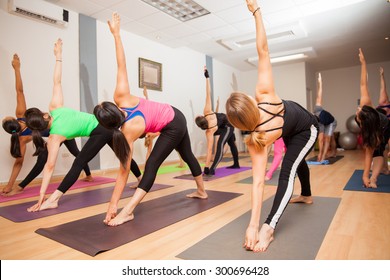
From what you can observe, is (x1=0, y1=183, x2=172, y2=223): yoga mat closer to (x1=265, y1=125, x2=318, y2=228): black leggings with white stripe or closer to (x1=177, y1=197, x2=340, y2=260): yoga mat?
(x1=177, y1=197, x2=340, y2=260): yoga mat

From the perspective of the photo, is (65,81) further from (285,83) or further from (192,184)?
(285,83)

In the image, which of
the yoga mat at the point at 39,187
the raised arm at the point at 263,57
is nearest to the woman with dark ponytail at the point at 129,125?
the raised arm at the point at 263,57

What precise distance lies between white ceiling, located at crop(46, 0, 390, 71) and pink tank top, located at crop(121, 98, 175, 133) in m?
2.75

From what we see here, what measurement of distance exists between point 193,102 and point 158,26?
226cm

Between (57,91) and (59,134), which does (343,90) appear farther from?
(59,134)

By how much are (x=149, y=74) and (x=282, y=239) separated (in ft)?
15.3

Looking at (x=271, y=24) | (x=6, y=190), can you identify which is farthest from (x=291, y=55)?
(x=6, y=190)

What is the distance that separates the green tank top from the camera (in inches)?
93.3

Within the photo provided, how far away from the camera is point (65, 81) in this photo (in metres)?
4.16

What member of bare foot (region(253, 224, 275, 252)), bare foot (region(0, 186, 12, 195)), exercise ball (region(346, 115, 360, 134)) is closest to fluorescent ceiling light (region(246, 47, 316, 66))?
exercise ball (region(346, 115, 360, 134))

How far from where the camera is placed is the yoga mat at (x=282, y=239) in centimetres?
131

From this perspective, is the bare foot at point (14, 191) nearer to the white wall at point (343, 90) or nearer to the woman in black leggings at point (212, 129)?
the woman in black leggings at point (212, 129)

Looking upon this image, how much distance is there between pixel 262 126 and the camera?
1419mm
